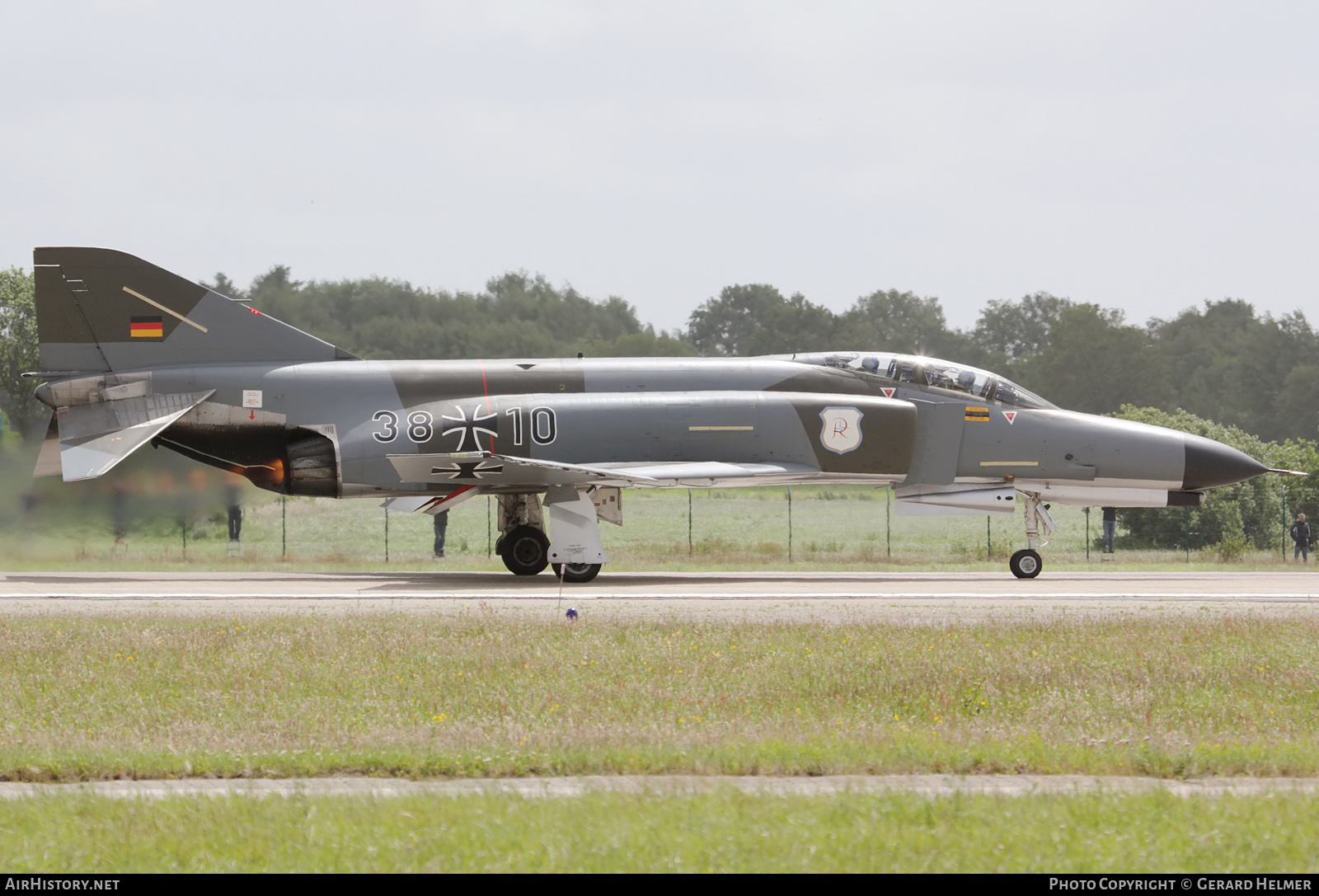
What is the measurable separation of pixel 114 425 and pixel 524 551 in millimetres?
6919

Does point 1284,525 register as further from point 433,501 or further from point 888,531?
point 433,501

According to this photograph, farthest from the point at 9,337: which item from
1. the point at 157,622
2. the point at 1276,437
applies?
the point at 1276,437

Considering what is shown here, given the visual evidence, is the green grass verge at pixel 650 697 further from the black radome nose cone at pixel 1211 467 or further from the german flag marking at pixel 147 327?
the german flag marking at pixel 147 327

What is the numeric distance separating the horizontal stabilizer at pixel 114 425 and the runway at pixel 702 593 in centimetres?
203

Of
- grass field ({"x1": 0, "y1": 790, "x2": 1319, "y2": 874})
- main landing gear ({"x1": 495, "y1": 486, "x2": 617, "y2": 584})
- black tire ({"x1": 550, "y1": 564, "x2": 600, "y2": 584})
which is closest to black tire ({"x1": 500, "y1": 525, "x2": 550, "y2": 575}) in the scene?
main landing gear ({"x1": 495, "y1": 486, "x2": 617, "y2": 584})

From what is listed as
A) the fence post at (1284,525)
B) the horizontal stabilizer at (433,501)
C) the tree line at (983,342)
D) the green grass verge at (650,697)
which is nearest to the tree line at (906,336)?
the tree line at (983,342)

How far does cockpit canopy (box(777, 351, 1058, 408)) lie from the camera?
69.1 ft

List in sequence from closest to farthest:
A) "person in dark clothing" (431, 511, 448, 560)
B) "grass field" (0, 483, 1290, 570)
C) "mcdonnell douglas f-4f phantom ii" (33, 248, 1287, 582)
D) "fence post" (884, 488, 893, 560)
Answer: "mcdonnell douglas f-4f phantom ii" (33, 248, 1287, 582) → "grass field" (0, 483, 1290, 570) → "fence post" (884, 488, 893, 560) → "person in dark clothing" (431, 511, 448, 560)

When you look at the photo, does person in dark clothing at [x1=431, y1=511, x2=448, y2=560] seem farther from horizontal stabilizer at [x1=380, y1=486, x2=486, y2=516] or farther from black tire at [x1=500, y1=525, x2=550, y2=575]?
black tire at [x1=500, y1=525, x2=550, y2=575]

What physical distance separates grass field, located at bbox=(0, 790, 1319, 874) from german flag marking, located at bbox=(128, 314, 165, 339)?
15.6m

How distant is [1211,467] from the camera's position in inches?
817

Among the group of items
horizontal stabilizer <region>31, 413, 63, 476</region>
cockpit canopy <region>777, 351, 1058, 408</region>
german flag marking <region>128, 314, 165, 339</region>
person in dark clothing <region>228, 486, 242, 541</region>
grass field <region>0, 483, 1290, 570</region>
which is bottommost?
grass field <region>0, 483, 1290, 570</region>

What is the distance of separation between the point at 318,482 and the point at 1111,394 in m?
67.7

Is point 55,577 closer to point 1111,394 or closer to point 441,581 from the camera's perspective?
point 441,581
